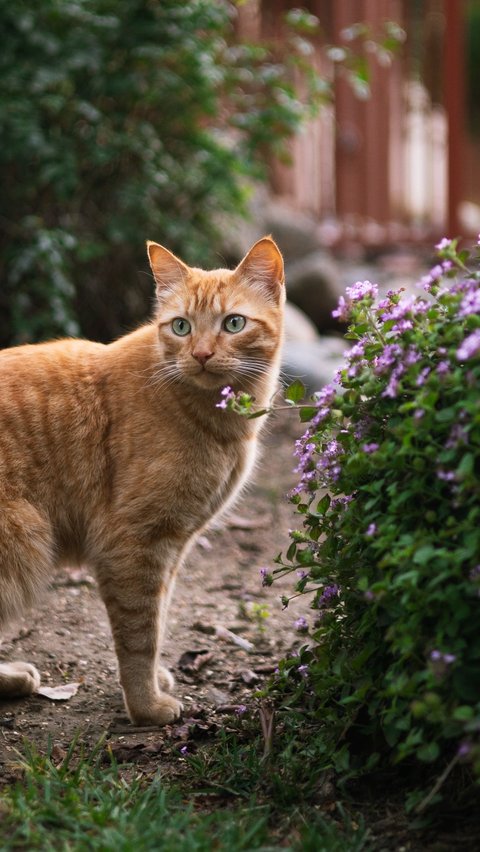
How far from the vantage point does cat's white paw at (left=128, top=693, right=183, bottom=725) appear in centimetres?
309

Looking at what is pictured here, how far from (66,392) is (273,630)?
131cm

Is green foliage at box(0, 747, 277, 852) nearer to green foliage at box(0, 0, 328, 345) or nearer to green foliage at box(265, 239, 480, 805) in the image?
green foliage at box(265, 239, 480, 805)

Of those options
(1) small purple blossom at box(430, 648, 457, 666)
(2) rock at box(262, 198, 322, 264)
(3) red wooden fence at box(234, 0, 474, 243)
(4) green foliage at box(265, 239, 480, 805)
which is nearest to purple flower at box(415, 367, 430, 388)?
(4) green foliage at box(265, 239, 480, 805)

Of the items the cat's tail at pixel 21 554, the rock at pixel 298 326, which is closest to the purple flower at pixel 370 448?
the cat's tail at pixel 21 554

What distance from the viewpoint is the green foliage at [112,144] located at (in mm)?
5707

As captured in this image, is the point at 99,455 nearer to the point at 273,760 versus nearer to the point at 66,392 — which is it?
the point at 66,392

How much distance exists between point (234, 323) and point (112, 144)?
3163mm

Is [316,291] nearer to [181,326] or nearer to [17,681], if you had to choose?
[181,326]

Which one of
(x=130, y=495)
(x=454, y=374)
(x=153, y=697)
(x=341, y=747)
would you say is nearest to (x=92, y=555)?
(x=130, y=495)

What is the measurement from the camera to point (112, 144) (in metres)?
5.92

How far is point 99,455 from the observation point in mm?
3162

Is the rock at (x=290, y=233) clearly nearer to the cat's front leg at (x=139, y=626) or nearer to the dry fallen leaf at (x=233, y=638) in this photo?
the dry fallen leaf at (x=233, y=638)

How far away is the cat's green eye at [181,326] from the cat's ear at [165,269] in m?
0.17

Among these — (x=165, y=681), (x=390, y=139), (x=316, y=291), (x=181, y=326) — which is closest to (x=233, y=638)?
(x=165, y=681)
